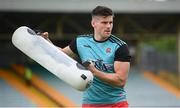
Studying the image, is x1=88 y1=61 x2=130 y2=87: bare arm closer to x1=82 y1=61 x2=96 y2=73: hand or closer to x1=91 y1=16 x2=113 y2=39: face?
x1=82 y1=61 x2=96 y2=73: hand

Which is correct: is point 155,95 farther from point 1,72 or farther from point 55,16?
point 1,72

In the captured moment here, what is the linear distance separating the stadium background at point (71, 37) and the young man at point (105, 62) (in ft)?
24.2

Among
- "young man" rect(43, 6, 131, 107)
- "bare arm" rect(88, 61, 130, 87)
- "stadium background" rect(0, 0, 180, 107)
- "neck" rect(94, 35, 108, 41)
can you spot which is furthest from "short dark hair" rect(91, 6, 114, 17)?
"stadium background" rect(0, 0, 180, 107)

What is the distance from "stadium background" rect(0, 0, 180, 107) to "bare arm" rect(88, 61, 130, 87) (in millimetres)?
7566

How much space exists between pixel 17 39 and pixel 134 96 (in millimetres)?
8891

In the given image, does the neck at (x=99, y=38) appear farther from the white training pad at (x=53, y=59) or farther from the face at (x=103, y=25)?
the white training pad at (x=53, y=59)

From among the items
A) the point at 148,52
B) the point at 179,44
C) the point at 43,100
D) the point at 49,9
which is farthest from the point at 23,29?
the point at 148,52

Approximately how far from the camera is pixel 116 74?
3.46m

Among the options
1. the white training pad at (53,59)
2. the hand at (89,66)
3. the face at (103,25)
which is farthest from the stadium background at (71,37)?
the hand at (89,66)

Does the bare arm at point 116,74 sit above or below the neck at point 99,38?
below

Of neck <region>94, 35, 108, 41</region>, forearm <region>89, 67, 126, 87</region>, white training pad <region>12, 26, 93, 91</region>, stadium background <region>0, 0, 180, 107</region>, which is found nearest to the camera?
white training pad <region>12, 26, 93, 91</region>

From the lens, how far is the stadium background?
1185cm

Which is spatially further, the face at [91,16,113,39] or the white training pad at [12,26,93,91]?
the face at [91,16,113,39]

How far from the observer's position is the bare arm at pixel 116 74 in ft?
11.1
